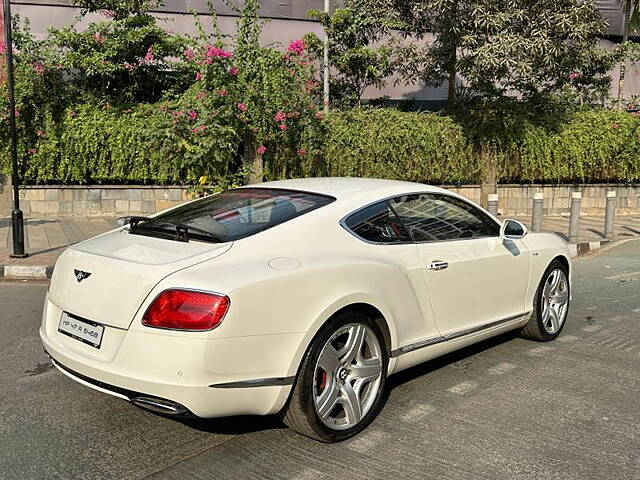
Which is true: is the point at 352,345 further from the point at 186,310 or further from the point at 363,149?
the point at 363,149

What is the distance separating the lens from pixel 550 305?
5418mm

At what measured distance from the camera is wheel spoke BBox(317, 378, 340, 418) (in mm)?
3396

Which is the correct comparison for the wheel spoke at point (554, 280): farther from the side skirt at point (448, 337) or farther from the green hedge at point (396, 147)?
the green hedge at point (396, 147)

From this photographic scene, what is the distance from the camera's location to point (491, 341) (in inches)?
213

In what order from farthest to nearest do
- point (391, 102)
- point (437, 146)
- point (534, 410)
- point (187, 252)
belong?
point (391, 102) → point (437, 146) → point (534, 410) → point (187, 252)

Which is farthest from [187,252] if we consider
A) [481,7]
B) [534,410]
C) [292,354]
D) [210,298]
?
[481,7]

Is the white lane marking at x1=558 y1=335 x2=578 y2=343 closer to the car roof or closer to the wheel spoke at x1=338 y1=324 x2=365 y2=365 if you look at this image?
the car roof

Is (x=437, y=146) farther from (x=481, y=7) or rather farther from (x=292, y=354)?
(x=292, y=354)

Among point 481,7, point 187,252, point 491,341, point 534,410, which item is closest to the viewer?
point 187,252

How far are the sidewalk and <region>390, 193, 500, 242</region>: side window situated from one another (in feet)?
18.2

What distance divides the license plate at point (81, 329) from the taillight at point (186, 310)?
0.34 metres

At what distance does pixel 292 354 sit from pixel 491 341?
2.72m

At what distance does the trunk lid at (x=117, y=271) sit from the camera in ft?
10.3

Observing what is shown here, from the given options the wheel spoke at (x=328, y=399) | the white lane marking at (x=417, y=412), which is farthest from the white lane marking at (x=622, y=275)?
the wheel spoke at (x=328, y=399)
